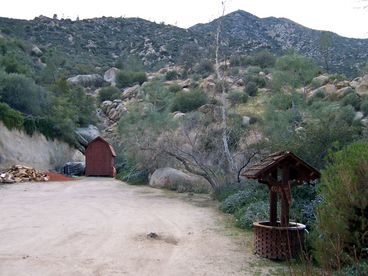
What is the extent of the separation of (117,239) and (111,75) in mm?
53230

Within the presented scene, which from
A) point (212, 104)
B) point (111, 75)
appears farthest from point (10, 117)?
point (111, 75)

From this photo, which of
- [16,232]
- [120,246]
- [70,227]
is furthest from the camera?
[70,227]

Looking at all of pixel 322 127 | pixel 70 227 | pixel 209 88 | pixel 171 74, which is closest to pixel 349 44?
pixel 171 74

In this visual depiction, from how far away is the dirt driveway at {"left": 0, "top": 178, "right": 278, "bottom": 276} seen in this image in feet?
27.6

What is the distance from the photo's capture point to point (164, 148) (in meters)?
23.6

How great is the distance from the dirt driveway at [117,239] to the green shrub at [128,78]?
41.7 m

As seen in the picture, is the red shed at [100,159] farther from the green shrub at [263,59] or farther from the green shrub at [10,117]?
the green shrub at [263,59]

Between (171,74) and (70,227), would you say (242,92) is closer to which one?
(171,74)

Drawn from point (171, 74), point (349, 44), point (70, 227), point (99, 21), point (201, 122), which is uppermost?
point (99, 21)

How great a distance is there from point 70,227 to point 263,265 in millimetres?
5683

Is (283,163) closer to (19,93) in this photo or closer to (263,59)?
(19,93)

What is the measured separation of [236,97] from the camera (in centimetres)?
4300

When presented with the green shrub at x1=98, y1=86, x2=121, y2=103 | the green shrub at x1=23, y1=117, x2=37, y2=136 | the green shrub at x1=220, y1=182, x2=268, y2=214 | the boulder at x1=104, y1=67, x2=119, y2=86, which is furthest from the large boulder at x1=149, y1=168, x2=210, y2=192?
the boulder at x1=104, y1=67, x2=119, y2=86

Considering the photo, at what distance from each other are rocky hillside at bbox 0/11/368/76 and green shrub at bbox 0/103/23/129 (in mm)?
31048
